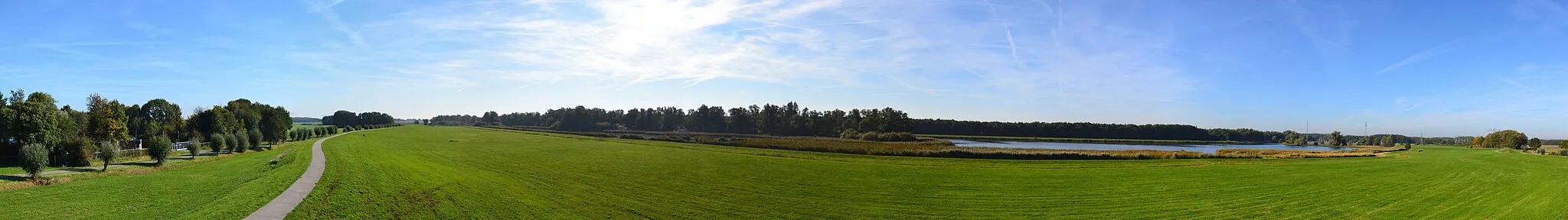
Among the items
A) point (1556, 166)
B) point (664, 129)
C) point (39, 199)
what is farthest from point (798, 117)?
point (39, 199)

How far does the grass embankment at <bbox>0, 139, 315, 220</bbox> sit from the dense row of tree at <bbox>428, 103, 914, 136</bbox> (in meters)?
89.1

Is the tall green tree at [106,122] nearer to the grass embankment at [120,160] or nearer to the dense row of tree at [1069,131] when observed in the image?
the grass embankment at [120,160]

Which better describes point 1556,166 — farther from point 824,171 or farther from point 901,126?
point 901,126

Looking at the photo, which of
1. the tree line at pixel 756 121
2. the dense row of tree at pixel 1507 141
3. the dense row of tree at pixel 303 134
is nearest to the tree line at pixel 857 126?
the tree line at pixel 756 121

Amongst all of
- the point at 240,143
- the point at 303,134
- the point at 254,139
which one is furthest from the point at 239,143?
the point at 303,134

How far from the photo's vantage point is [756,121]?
142 metres

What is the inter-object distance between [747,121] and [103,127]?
98.5 metres

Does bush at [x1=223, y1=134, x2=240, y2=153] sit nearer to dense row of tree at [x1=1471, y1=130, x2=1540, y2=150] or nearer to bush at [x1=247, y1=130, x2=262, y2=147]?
bush at [x1=247, y1=130, x2=262, y2=147]

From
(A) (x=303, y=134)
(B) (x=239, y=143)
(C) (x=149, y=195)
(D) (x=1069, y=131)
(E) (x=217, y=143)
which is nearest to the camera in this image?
(C) (x=149, y=195)

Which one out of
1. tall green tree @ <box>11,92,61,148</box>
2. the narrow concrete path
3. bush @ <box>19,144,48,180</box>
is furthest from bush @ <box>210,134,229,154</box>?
the narrow concrete path

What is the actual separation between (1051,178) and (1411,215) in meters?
11.8

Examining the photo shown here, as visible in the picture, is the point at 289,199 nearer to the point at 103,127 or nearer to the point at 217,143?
the point at 217,143

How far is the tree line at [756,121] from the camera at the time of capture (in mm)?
118481

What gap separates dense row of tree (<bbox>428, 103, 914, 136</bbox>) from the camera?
12044cm
